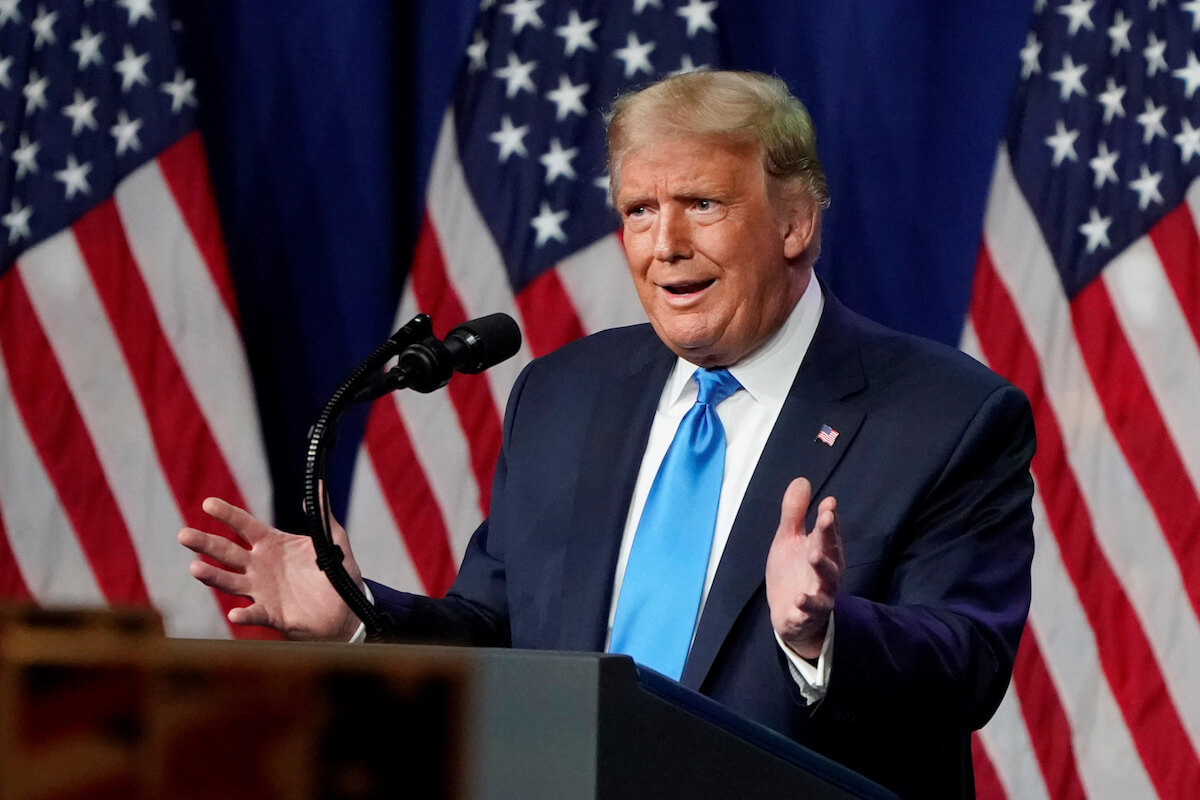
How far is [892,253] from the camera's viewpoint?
328 centimetres

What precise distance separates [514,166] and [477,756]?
2.61 meters

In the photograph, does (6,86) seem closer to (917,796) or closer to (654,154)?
(654,154)

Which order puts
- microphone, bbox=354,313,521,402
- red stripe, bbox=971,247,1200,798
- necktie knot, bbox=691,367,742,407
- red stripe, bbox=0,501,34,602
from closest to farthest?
microphone, bbox=354,313,521,402, necktie knot, bbox=691,367,742,407, red stripe, bbox=971,247,1200,798, red stripe, bbox=0,501,34,602

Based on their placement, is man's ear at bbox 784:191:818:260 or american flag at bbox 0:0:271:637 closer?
man's ear at bbox 784:191:818:260

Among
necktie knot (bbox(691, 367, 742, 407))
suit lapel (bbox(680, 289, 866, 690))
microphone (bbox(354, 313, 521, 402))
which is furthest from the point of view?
necktie knot (bbox(691, 367, 742, 407))

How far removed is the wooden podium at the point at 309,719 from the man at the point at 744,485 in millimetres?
642

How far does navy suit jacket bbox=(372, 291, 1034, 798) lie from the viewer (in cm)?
169

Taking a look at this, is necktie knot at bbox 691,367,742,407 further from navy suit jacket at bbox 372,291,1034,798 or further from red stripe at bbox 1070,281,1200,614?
red stripe at bbox 1070,281,1200,614

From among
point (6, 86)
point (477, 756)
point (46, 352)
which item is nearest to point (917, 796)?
point (477, 756)

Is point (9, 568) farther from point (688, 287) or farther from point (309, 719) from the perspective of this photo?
point (309, 719)

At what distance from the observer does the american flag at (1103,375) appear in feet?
10.0

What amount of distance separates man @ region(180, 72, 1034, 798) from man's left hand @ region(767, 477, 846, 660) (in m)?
0.12

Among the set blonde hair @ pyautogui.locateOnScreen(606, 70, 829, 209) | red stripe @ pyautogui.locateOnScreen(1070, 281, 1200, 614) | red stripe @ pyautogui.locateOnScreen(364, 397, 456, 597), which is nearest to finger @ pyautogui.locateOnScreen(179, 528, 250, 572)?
blonde hair @ pyautogui.locateOnScreen(606, 70, 829, 209)

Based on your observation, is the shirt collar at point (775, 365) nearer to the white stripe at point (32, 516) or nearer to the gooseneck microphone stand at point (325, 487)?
the gooseneck microphone stand at point (325, 487)
